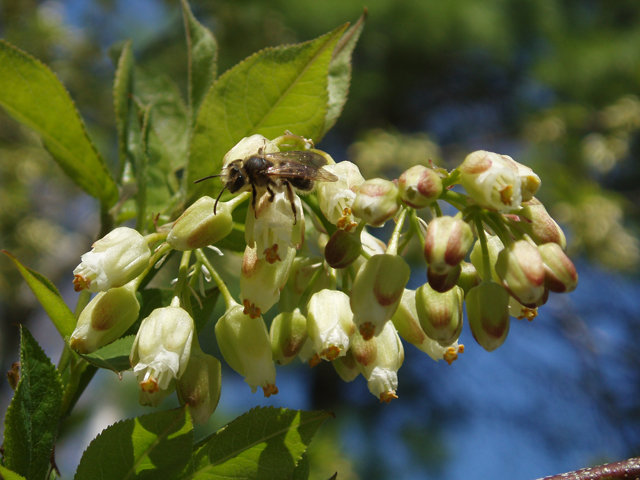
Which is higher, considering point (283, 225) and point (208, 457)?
point (283, 225)

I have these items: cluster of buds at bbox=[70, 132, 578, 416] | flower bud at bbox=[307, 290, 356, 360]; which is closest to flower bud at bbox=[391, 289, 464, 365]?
cluster of buds at bbox=[70, 132, 578, 416]

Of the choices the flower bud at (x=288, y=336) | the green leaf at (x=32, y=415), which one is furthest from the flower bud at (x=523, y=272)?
the green leaf at (x=32, y=415)

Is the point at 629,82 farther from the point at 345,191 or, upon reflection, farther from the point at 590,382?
the point at 345,191

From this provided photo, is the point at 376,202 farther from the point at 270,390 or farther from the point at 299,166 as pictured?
the point at 270,390

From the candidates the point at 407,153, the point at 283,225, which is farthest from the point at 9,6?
the point at 283,225

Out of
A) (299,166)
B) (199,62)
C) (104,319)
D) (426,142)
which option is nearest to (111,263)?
(104,319)

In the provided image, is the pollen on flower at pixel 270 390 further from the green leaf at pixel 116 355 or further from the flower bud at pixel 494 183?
the flower bud at pixel 494 183

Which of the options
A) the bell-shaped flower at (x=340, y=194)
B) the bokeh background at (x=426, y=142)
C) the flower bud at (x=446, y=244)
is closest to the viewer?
the flower bud at (x=446, y=244)
